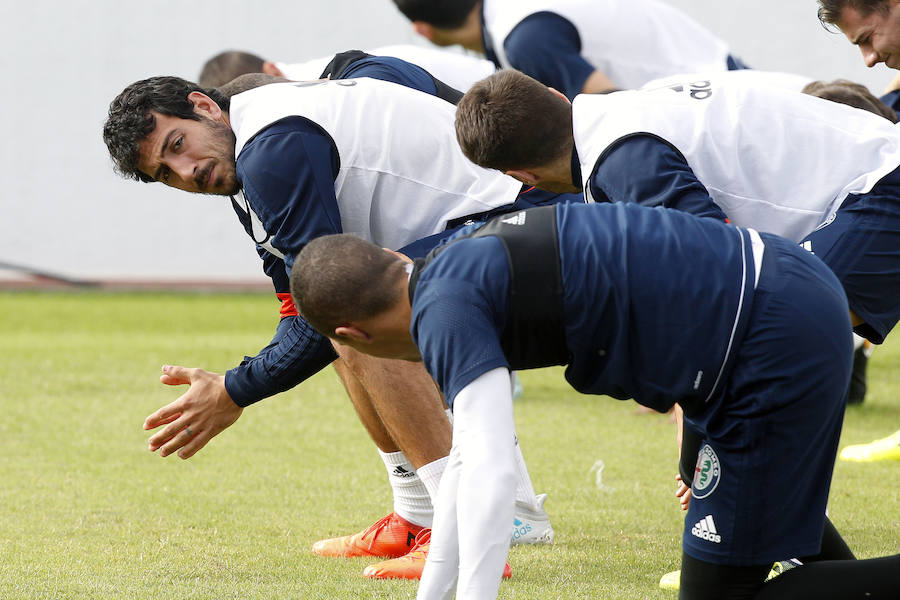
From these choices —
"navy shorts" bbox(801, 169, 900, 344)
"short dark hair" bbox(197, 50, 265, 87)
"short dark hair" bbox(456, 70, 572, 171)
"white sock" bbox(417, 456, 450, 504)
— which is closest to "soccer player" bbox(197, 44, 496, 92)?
"short dark hair" bbox(197, 50, 265, 87)

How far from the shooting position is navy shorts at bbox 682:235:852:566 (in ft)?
7.36

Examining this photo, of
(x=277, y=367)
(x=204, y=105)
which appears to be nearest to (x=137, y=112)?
(x=204, y=105)

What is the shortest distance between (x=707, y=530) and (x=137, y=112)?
1907 millimetres

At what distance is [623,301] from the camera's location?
220 centimetres

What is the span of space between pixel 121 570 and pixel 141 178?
43.9 inches

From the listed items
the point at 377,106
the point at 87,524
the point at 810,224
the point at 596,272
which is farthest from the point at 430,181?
the point at 87,524

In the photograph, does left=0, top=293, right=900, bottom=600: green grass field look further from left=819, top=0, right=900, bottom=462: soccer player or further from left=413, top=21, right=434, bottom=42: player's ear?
left=413, top=21, right=434, bottom=42: player's ear

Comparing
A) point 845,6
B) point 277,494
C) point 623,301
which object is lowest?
point 277,494

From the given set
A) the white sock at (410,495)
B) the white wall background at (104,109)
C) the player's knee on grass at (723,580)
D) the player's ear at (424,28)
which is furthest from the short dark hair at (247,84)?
the white wall background at (104,109)

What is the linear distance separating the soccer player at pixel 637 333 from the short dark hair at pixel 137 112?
1185mm

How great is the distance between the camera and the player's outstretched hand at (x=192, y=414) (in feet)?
9.90

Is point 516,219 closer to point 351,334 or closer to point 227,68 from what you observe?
point 351,334

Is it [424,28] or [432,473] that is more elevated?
[424,28]

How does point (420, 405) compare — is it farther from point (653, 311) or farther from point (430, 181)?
point (653, 311)
